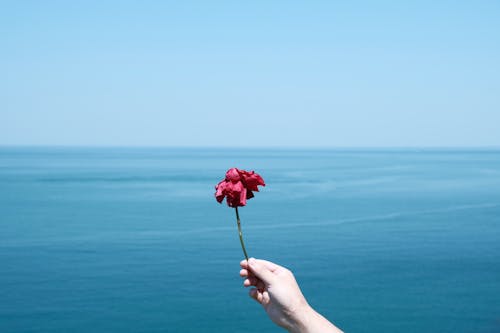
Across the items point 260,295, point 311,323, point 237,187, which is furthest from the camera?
point 260,295

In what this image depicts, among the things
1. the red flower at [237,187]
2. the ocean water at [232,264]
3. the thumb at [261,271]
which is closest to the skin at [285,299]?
the thumb at [261,271]

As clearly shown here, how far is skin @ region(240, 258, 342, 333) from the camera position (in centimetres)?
331

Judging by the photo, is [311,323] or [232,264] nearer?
[311,323]

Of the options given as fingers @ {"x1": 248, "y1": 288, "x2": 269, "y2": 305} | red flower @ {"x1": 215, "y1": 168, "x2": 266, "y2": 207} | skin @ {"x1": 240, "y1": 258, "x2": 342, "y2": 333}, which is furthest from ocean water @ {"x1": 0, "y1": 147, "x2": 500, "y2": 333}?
red flower @ {"x1": 215, "y1": 168, "x2": 266, "y2": 207}

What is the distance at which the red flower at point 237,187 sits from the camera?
315 cm

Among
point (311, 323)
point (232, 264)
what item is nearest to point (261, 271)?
point (311, 323)

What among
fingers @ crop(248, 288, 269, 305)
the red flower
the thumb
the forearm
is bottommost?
the forearm

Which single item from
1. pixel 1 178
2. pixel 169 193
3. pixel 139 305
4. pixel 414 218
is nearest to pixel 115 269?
pixel 139 305

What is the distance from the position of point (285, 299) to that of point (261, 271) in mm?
194

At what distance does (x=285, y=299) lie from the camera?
3.32m

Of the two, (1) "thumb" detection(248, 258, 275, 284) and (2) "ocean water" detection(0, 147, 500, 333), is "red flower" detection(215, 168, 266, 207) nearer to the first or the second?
(1) "thumb" detection(248, 258, 275, 284)

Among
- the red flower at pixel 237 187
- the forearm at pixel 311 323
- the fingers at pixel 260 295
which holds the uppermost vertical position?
the red flower at pixel 237 187

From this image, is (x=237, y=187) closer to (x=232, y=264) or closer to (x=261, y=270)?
(x=261, y=270)

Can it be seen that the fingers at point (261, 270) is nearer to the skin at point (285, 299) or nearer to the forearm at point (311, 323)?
the skin at point (285, 299)
